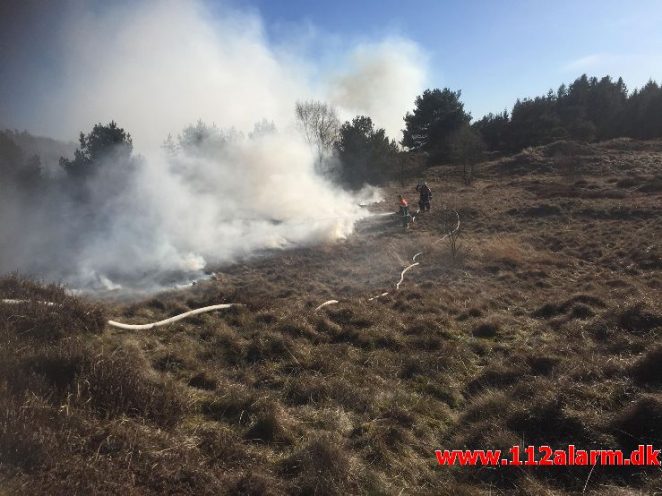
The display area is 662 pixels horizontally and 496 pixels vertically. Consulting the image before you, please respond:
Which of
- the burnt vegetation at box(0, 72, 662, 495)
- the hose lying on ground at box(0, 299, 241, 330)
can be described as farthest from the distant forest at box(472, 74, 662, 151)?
the hose lying on ground at box(0, 299, 241, 330)

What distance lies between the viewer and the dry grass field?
3.78m

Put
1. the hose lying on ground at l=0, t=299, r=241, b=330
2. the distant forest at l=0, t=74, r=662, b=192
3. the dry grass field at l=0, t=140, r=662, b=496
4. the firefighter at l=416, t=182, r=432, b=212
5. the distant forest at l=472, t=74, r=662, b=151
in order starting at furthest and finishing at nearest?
the distant forest at l=472, t=74, r=662, b=151, the distant forest at l=0, t=74, r=662, b=192, the firefighter at l=416, t=182, r=432, b=212, the hose lying on ground at l=0, t=299, r=241, b=330, the dry grass field at l=0, t=140, r=662, b=496

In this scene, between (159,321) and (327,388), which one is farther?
(159,321)

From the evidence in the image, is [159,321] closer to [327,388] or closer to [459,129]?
[327,388]

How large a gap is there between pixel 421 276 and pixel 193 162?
15.1 metres

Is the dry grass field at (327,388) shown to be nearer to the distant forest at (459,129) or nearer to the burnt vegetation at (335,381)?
the burnt vegetation at (335,381)

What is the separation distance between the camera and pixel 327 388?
5.85m

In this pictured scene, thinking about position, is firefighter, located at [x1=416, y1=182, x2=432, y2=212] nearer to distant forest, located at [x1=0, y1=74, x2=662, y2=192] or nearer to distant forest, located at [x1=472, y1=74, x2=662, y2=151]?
distant forest, located at [x1=0, y1=74, x2=662, y2=192]

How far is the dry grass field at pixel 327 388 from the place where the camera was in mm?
3779

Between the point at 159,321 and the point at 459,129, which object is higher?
the point at 459,129

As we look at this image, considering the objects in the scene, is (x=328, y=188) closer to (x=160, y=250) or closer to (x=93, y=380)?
(x=160, y=250)

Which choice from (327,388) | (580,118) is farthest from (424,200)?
(580,118)

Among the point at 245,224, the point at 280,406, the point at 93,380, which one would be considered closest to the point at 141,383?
the point at 93,380

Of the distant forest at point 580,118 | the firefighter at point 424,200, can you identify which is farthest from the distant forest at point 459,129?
the firefighter at point 424,200
